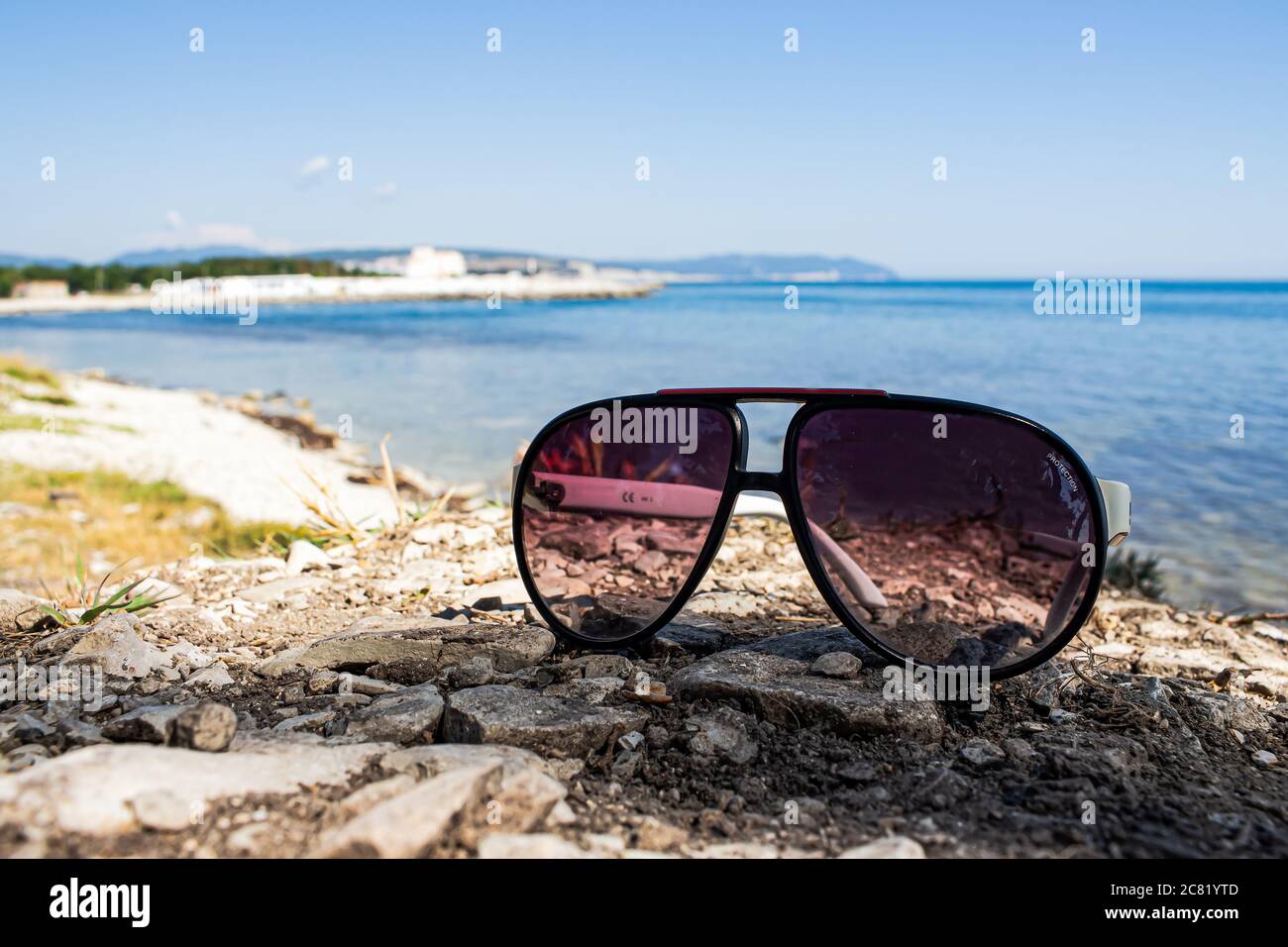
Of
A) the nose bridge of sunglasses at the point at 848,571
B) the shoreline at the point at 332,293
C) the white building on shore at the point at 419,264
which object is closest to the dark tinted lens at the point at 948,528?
the nose bridge of sunglasses at the point at 848,571

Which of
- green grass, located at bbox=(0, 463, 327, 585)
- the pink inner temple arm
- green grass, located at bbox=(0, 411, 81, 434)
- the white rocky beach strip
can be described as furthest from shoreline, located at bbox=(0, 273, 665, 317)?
the pink inner temple arm

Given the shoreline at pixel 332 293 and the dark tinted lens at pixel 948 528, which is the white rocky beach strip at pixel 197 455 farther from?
the shoreline at pixel 332 293

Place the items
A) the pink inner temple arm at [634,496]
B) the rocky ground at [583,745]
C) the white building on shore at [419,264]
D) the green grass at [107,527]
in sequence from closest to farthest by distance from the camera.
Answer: the rocky ground at [583,745] < the pink inner temple arm at [634,496] < the green grass at [107,527] < the white building on shore at [419,264]

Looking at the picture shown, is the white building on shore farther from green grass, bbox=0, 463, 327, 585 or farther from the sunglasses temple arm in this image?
the sunglasses temple arm

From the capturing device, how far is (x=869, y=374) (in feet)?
52.8

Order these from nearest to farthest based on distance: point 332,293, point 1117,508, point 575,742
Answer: point 575,742, point 1117,508, point 332,293

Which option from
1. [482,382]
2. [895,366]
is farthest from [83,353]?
[895,366]

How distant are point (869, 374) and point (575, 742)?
15.4 metres

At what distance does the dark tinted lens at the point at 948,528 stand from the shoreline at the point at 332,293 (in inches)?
1916

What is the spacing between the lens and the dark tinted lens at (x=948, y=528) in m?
1.83

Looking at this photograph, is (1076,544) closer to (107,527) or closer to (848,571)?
(848,571)

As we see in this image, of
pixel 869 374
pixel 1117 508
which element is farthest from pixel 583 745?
pixel 869 374

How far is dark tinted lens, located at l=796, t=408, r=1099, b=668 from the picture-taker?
183cm
